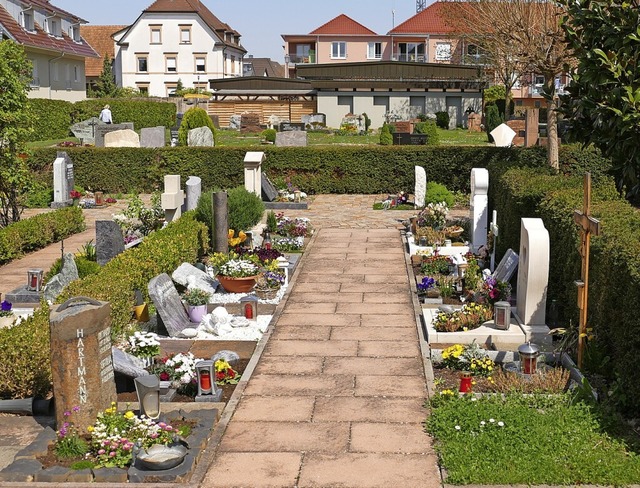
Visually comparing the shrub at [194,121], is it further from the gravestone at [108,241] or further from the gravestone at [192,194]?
the gravestone at [108,241]

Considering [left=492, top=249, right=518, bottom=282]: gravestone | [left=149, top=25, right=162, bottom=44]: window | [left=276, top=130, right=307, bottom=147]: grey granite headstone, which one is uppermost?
[left=149, top=25, right=162, bottom=44]: window

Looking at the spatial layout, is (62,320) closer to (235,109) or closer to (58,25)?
(235,109)

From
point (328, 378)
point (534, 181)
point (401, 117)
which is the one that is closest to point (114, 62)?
point (401, 117)

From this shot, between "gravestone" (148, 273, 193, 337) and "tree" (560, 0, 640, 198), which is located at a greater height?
"tree" (560, 0, 640, 198)

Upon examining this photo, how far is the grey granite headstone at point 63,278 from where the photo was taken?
13484mm

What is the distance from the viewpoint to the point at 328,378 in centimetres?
984

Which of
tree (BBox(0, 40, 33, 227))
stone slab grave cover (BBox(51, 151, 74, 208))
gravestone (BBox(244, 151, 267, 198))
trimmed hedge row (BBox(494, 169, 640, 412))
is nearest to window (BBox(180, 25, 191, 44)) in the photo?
stone slab grave cover (BBox(51, 151, 74, 208))

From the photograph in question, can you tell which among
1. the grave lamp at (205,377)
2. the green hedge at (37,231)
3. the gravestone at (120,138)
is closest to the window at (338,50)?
the gravestone at (120,138)

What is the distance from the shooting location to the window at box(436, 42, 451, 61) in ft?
207

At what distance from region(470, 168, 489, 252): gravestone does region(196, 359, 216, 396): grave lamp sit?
8.75 meters

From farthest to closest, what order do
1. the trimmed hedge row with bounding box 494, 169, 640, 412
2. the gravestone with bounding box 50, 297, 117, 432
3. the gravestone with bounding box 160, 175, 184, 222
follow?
the gravestone with bounding box 160, 175, 184, 222, the trimmed hedge row with bounding box 494, 169, 640, 412, the gravestone with bounding box 50, 297, 117, 432

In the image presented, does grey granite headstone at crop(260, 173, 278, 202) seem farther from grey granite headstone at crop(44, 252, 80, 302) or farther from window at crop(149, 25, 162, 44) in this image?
window at crop(149, 25, 162, 44)

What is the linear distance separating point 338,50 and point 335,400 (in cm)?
6250

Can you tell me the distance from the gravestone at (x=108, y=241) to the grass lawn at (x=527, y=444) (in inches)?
293
